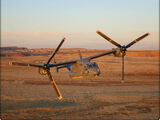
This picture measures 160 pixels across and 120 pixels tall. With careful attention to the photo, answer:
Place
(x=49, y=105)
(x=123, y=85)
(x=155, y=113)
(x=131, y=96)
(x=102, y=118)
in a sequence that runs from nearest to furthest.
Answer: (x=102, y=118) → (x=155, y=113) → (x=49, y=105) → (x=131, y=96) → (x=123, y=85)

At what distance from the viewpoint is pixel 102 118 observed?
22719mm

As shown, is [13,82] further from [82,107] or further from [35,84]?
[82,107]

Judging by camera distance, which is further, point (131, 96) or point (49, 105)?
point (131, 96)

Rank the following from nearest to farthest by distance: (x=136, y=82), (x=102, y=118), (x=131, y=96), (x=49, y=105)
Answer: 1. (x=102, y=118)
2. (x=49, y=105)
3. (x=131, y=96)
4. (x=136, y=82)

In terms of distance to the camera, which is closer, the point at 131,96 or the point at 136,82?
the point at 131,96

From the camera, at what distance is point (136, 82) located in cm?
4119

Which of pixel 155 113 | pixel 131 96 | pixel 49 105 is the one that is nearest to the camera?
pixel 155 113

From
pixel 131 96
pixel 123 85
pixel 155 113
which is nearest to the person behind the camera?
pixel 155 113

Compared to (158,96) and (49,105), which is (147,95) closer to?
(158,96)

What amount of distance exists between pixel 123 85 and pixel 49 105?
17760mm

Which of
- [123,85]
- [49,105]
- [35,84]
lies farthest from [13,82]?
[123,85]

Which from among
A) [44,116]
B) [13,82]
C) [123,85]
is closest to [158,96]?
[123,85]

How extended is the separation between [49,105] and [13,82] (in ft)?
56.0

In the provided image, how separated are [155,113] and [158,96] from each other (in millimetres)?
8081
